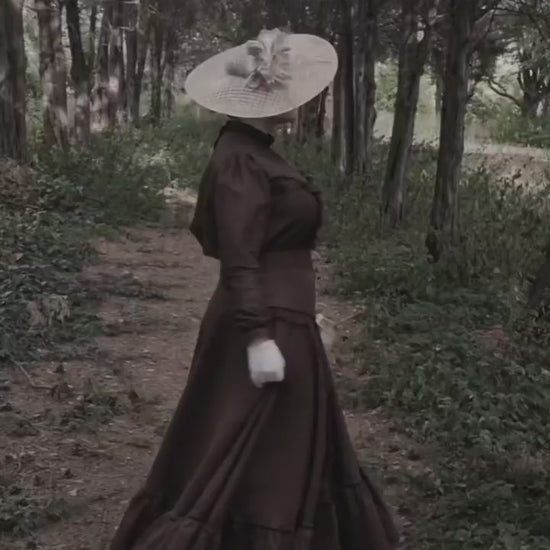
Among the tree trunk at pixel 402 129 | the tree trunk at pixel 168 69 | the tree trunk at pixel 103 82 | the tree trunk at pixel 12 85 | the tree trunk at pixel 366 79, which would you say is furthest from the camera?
the tree trunk at pixel 168 69

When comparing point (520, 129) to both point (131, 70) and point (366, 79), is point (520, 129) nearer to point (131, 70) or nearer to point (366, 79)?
point (131, 70)

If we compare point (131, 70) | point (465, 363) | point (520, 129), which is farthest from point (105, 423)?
point (520, 129)

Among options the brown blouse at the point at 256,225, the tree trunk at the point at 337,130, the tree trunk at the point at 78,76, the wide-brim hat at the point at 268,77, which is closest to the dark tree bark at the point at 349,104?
the tree trunk at the point at 337,130

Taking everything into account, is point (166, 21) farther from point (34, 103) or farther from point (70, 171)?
point (70, 171)

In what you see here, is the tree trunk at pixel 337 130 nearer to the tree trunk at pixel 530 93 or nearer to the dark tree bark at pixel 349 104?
the dark tree bark at pixel 349 104

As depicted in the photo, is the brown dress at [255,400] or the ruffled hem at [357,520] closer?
the brown dress at [255,400]

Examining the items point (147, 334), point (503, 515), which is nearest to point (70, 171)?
point (147, 334)

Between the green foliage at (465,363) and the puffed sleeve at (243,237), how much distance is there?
1.69 m

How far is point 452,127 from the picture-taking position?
36.0ft

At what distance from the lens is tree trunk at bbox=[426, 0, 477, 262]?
421 inches

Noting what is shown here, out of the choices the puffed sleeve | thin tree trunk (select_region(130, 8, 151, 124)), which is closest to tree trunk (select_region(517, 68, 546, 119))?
thin tree trunk (select_region(130, 8, 151, 124))

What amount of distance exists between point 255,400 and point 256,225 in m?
0.62

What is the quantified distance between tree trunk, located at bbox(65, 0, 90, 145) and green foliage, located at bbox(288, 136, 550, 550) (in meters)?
8.90

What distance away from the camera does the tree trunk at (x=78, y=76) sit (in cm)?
2106
